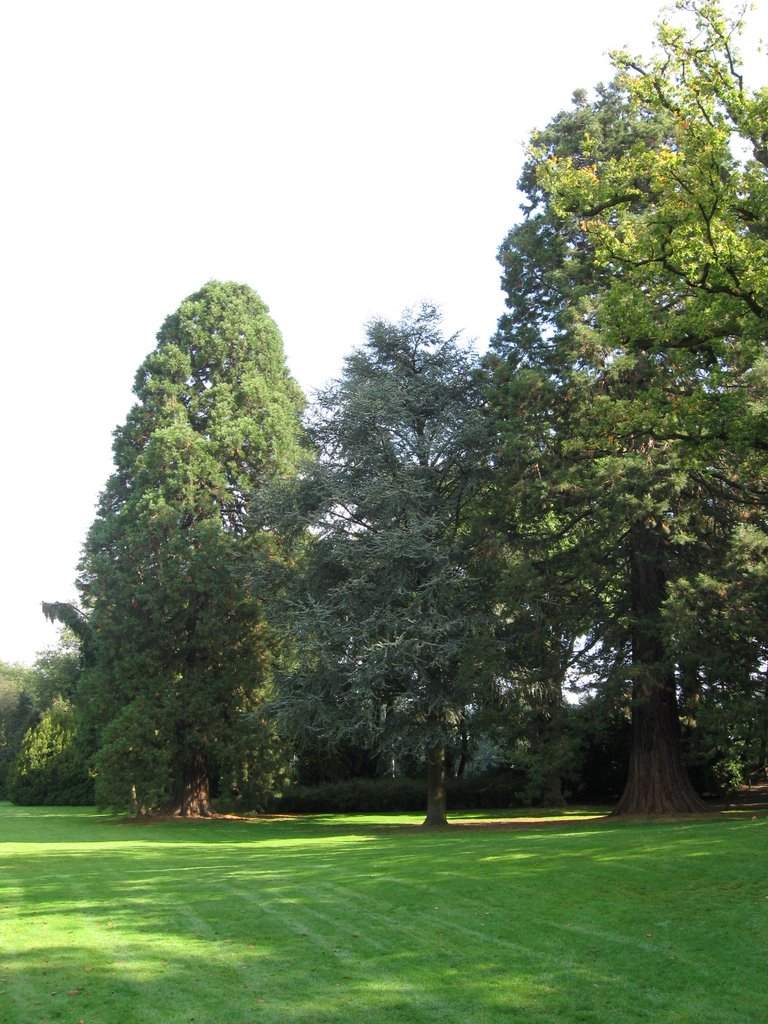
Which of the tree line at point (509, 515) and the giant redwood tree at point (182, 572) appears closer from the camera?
the tree line at point (509, 515)

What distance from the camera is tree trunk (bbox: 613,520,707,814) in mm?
22656

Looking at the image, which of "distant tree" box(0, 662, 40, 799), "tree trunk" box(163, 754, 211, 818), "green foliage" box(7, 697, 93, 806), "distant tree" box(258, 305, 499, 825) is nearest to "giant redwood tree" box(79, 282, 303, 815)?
"tree trunk" box(163, 754, 211, 818)

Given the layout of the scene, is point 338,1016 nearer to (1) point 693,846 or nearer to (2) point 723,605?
(1) point 693,846

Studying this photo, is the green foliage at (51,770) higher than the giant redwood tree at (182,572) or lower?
lower

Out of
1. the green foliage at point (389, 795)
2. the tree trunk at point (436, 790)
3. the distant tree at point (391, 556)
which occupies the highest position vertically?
the distant tree at point (391, 556)

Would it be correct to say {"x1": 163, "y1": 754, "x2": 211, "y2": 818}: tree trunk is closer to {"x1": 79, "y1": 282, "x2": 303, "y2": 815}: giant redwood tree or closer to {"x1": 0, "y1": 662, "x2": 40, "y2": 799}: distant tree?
{"x1": 79, "y1": 282, "x2": 303, "y2": 815}: giant redwood tree

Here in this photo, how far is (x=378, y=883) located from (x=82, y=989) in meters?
5.90

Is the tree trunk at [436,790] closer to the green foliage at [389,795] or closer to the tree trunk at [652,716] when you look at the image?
the tree trunk at [652,716]

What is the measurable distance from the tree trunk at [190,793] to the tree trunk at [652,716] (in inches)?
640

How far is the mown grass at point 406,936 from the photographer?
708 cm

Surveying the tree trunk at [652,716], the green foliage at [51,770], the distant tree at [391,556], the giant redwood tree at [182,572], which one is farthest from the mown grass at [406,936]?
the green foliage at [51,770]

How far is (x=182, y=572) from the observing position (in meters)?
31.7

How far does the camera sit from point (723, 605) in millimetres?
21047

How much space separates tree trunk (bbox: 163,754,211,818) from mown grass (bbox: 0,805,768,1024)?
1646 cm
